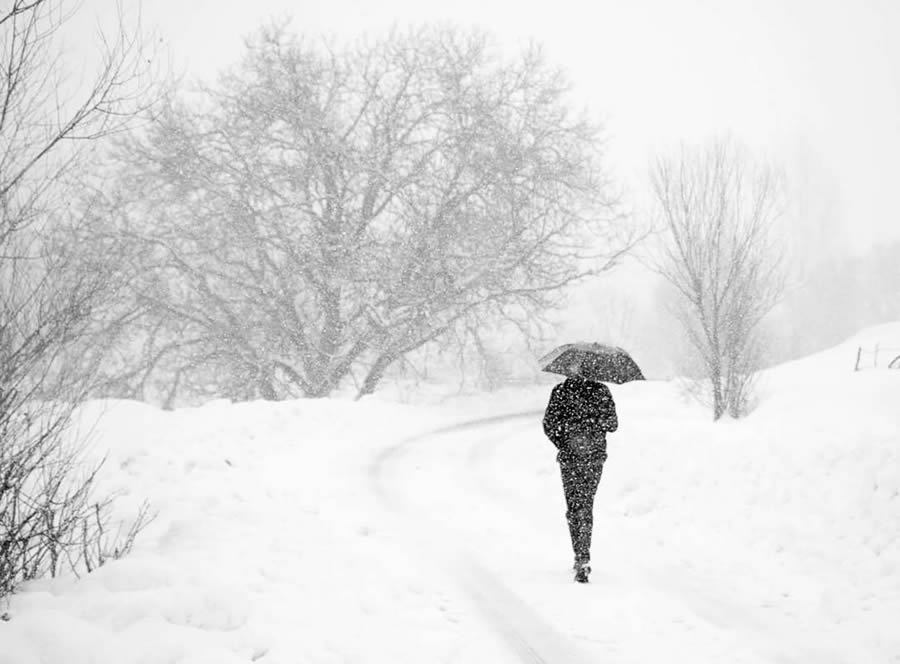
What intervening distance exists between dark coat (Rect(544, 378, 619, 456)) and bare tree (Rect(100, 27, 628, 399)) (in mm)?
12059

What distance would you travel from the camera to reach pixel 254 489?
716 centimetres

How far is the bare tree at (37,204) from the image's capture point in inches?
146

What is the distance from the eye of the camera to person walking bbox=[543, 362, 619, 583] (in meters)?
5.68

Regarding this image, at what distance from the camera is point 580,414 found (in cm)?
581

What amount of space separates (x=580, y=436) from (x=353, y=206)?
1525cm

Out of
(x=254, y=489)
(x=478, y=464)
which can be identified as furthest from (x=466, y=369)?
(x=254, y=489)

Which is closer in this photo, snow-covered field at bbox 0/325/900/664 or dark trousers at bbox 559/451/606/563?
snow-covered field at bbox 0/325/900/664

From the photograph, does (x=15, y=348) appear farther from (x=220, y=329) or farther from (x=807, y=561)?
(x=220, y=329)

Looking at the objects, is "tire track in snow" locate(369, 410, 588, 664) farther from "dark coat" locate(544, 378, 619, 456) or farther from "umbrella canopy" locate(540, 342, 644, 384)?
"umbrella canopy" locate(540, 342, 644, 384)

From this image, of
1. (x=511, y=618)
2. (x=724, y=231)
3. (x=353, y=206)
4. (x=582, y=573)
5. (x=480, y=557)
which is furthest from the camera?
(x=353, y=206)

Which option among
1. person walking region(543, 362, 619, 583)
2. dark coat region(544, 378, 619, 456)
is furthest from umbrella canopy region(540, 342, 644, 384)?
dark coat region(544, 378, 619, 456)

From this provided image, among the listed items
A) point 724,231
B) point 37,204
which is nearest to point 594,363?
point 37,204

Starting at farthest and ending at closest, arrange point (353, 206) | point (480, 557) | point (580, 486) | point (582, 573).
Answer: point (353, 206) < point (480, 557) < point (580, 486) < point (582, 573)

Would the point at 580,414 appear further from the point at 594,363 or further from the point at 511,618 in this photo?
the point at 511,618
